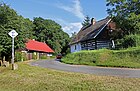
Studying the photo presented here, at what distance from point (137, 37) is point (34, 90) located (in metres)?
23.4

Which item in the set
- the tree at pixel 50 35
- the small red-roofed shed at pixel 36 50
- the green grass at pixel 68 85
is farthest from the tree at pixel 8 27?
the tree at pixel 50 35

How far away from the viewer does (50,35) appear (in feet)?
324

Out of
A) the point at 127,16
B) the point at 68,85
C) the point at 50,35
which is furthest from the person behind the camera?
the point at 50,35

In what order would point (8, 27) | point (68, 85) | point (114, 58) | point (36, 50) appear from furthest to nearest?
point (36, 50) → point (8, 27) → point (114, 58) → point (68, 85)

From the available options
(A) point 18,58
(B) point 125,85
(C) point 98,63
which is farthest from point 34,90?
(A) point 18,58

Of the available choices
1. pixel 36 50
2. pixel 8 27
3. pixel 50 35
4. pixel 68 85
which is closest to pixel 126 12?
pixel 8 27

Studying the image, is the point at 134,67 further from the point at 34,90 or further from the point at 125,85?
the point at 34,90

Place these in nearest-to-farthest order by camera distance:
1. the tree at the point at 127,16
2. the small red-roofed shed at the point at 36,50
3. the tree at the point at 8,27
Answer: the tree at the point at 8,27, the tree at the point at 127,16, the small red-roofed shed at the point at 36,50

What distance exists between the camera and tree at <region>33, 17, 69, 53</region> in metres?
96.5

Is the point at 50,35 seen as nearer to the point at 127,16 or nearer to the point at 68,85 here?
the point at 127,16

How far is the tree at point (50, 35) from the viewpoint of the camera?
96.5 meters

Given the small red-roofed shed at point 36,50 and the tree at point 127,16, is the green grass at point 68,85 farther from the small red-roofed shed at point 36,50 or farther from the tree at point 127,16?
the small red-roofed shed at point 36,50

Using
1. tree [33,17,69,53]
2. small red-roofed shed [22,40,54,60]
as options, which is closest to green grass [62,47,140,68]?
small red-roofed shed [22,40,54,60]

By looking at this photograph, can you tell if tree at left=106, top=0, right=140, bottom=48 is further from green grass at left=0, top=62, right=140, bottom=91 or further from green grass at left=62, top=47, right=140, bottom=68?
green grass at left=0, top=62, right=140, bottom=91
